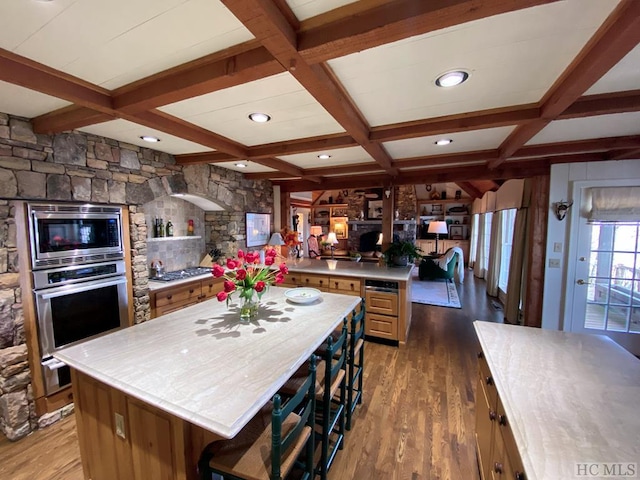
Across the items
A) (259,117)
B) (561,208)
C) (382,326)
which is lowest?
(382,326)

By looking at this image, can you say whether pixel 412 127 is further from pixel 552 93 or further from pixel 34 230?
pixel 34 230

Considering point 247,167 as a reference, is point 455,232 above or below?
below

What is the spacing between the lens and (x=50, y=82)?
1.36 m

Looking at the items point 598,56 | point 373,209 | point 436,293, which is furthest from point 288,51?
point 373,209

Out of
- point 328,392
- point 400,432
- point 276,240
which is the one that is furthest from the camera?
point 276,240

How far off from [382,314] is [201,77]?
3.03 meters

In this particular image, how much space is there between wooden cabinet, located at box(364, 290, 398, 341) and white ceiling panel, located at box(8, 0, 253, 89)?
293 cm

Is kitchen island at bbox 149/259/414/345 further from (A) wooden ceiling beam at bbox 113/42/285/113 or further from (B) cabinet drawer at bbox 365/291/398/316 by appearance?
(A) wooden ceiling beam at bbox 113/42/285/113

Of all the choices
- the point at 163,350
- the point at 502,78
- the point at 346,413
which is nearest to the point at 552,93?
the point at 502,78

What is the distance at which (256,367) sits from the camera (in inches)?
49.8

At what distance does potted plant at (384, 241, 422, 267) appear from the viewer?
156 inches

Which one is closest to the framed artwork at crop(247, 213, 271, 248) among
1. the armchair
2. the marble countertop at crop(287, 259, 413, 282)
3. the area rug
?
the marble countertop at crop(287, 259, 413, 282)

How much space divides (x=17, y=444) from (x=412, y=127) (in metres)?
3.73

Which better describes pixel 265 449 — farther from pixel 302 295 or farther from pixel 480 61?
pixel 480 61
